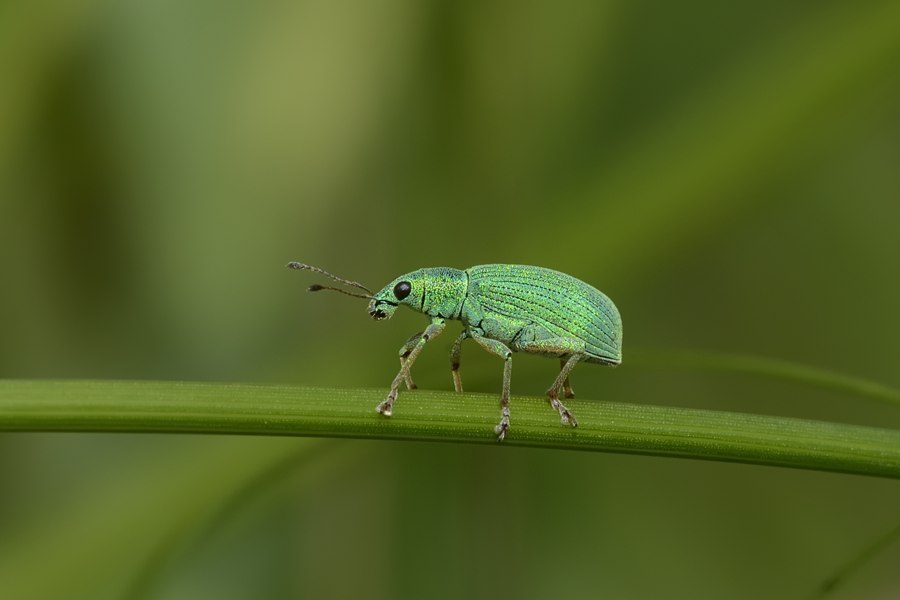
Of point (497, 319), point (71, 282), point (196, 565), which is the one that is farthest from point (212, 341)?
point (497, 319)

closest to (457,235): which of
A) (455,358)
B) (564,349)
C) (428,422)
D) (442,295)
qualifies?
(442,295)

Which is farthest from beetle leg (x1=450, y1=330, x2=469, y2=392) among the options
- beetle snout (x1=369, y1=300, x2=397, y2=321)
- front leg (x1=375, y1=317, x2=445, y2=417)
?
beetle snout (x1=369, y1=300, x2=397, y2=321)

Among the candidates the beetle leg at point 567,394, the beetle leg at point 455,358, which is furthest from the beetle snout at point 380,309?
the beetle leg at point 567,394

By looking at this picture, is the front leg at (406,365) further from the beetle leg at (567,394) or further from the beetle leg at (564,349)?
the beetle leg at (567,394)

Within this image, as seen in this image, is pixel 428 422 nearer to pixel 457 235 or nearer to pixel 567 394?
pixel 567 394

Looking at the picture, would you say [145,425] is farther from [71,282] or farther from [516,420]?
[71,282]
